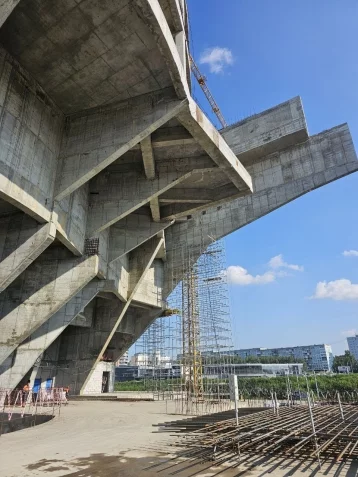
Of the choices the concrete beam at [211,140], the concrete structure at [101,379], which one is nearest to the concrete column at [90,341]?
the concrete structure at [101,379]

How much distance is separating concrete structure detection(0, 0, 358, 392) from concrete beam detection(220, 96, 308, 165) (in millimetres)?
156

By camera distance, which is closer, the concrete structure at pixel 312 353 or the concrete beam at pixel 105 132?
the concrete beam at pixel 105 132

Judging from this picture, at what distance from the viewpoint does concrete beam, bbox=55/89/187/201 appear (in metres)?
11.6

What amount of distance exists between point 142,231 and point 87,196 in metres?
4.27

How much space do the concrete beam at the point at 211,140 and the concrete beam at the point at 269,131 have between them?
9153mm

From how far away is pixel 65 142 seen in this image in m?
13.4

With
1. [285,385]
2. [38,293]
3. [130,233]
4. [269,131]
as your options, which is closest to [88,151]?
[38,293]

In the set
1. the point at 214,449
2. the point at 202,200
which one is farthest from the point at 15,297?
the point at 214,449

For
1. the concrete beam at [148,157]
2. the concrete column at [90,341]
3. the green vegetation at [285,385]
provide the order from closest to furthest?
the concrete beam at [148,157]
the concrete column at [90,341]
the green vegetation at [285,385]

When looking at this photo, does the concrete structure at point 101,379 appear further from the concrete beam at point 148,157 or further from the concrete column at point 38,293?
the concrete beam at point 148,157

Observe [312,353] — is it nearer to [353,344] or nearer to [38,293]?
[353,344]

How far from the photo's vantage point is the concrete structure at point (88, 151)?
1025 centimetres

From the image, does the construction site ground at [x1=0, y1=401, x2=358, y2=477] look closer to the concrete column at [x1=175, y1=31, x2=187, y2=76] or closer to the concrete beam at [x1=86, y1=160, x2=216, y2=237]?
the concrete beam at [x1=86, y1=160, x2=216, y2=237]

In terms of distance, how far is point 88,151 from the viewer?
1260 cm
